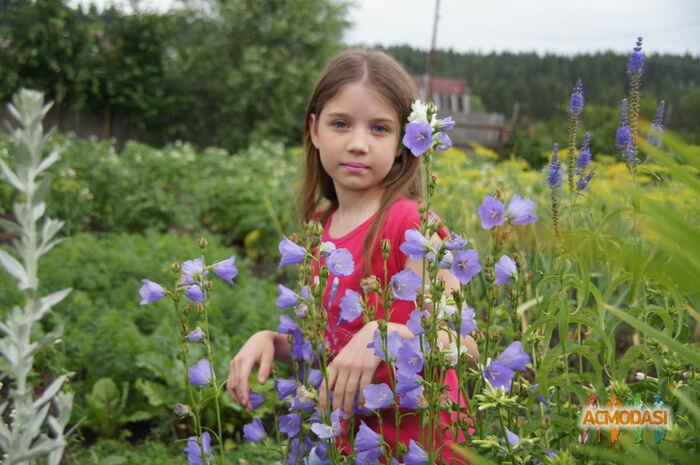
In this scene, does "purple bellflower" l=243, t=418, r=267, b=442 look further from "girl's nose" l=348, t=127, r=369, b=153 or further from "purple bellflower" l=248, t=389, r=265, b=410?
"girl's nose" l=348, t=127, r=369, b=153

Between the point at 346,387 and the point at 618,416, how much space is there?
0.51 metres

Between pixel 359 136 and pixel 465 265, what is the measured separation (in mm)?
810

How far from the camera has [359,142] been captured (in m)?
1.65

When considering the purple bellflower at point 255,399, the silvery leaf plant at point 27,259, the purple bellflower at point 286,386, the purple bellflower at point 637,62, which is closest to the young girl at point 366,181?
the purple bellflower at point 255,399

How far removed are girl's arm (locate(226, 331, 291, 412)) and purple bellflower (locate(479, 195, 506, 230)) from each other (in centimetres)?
65

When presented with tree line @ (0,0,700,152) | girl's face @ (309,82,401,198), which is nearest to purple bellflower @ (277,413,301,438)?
girl's face @ (309,82,401,198)

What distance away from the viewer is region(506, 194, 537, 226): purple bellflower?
3.12 feet

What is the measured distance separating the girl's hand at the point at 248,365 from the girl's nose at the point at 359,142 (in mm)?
594

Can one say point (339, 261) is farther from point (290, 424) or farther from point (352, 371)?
point (290, 424)

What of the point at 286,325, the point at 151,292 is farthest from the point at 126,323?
the point at 286,325

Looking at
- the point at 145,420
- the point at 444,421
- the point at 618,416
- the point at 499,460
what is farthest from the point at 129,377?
the point at 618,416

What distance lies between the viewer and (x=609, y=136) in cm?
147

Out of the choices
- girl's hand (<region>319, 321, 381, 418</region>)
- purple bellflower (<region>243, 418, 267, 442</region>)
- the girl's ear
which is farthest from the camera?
the girl's ear

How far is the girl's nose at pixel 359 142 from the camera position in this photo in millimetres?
1648
